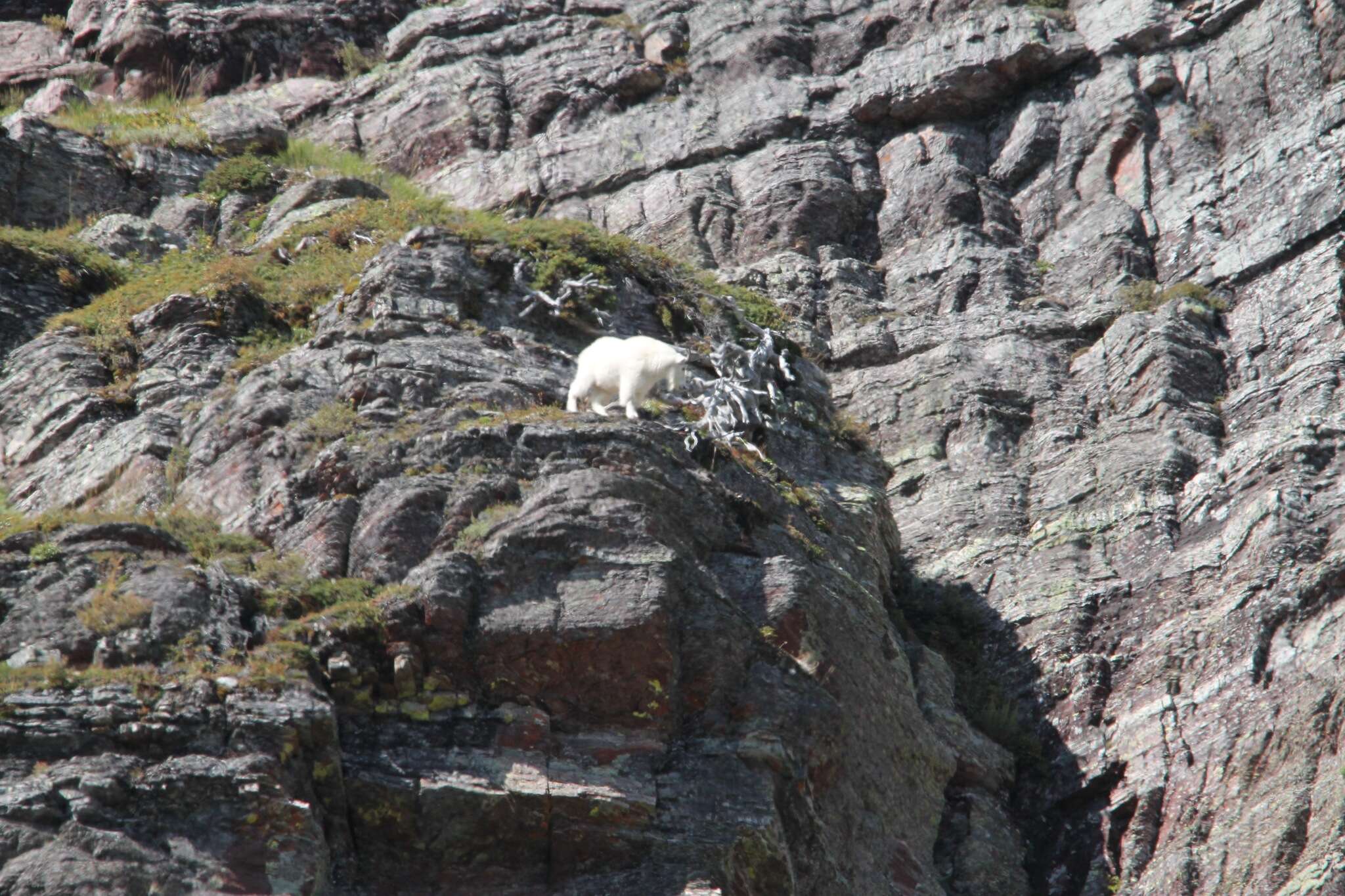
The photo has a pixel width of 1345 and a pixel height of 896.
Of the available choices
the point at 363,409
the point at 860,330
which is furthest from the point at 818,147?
the point at 363,409

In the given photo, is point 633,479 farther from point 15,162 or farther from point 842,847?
point 15,162

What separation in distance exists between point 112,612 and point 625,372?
18.4 feet

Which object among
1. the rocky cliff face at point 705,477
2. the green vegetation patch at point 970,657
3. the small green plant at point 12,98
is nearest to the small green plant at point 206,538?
the rocky cliff face at point 705,477

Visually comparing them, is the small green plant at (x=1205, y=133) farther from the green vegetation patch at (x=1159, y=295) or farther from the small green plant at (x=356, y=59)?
the small green plant at (x=356, y=59)

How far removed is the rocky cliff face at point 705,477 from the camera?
10.6 metres

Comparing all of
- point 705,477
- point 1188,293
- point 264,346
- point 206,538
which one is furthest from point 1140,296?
point 206,538

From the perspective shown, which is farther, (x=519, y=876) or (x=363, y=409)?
(x=363, y=409)

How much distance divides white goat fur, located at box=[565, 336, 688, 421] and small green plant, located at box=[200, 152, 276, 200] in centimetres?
1240

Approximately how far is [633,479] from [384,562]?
228cm

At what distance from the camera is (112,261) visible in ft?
69.5

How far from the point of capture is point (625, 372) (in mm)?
14477

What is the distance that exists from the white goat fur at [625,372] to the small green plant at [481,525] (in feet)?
7.85

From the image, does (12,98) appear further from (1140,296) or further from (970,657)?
(970,657)

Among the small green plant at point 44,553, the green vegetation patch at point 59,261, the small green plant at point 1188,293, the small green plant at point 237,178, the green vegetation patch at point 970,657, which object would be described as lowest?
the small green plant at point 44,553
